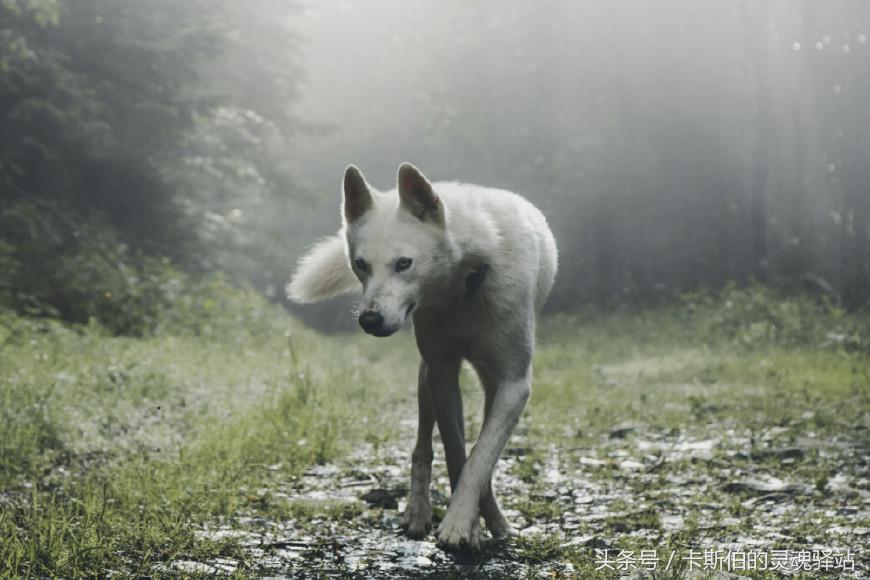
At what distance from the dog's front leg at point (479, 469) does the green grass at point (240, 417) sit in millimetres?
395

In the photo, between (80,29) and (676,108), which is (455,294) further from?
(676,108)

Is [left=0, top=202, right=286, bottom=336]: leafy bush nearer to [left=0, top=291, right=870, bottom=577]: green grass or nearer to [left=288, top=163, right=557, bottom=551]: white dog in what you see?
[left=0, top=291, right=870, bottom=577]: green grass

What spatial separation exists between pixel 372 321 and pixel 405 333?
17233 mm

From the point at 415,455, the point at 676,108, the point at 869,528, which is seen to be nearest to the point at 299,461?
the point at 415,455

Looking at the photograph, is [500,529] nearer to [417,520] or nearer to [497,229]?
[417,520]

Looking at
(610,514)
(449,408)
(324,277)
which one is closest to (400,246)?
(449,408)

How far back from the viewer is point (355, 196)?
13.4 feet

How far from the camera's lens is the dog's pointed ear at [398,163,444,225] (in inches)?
154

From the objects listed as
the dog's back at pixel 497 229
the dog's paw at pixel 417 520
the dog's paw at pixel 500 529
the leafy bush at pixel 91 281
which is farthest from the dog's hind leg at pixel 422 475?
the leafy bush at pixel 91 281

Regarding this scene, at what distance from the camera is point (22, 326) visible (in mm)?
9523

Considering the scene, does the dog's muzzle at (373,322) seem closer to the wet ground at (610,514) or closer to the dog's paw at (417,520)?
the wet ground at (610,514)

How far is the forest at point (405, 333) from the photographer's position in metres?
4.43

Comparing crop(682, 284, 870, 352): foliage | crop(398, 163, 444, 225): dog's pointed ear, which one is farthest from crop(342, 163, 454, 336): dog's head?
crop(682, 284, 870, 352): foliage

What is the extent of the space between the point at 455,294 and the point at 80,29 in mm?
12492
